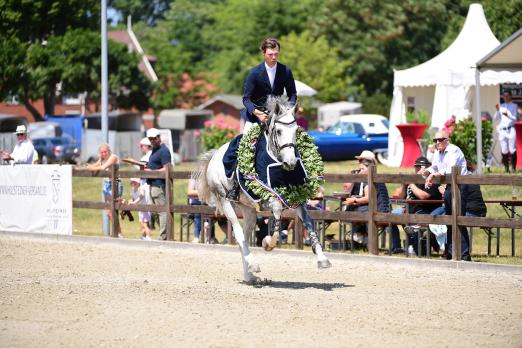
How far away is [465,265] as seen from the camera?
13945 mm

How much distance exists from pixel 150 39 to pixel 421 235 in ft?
274

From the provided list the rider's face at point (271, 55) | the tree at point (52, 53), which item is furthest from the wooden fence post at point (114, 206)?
the tree at point (52, 53)

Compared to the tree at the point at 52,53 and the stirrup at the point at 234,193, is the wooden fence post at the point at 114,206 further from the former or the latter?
the tree at the point at 52,53

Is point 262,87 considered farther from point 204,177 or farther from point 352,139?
point 352,139

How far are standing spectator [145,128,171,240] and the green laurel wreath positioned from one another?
6.81 m

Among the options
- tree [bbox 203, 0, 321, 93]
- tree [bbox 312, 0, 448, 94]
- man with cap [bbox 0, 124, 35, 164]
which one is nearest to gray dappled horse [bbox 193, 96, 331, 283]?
man with cap [bbox 0, 124, 35, 164]

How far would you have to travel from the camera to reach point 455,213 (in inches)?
567

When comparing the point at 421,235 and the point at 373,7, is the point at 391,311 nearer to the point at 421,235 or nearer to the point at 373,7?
the point at 421,235

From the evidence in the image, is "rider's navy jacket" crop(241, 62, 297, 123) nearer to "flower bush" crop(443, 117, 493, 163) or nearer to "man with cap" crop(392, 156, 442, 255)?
"man with cap" crop(392, 156, 442, 255)

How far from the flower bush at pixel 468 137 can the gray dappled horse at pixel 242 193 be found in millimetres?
11546

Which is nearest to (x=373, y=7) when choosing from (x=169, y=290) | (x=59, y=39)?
(x=59, y=39)

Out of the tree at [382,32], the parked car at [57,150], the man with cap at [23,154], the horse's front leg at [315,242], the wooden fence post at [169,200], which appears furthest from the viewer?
the tree at [382,32]

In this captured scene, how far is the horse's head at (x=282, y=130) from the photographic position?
1173 cm

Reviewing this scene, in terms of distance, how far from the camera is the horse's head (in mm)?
11734
